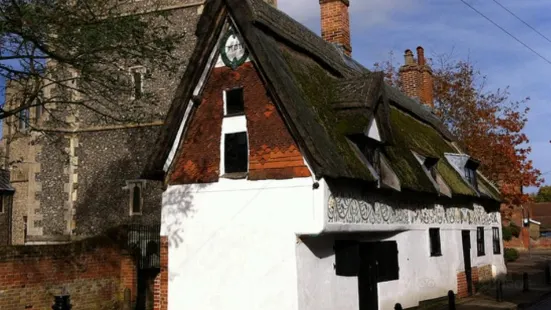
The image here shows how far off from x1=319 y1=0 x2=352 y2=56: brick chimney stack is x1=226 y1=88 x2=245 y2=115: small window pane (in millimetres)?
9444

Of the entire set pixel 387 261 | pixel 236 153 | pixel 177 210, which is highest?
pixel 236 153

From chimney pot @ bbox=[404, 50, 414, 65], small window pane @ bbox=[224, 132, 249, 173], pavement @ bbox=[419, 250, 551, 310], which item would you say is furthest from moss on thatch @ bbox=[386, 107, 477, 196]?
chimney pot @ bbox=[404, 50, 414, 65]

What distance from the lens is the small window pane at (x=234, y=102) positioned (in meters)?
12.8

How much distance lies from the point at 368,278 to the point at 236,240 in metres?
3.92

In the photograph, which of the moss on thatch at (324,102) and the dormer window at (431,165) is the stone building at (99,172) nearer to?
the moss on thatch at (324,102)

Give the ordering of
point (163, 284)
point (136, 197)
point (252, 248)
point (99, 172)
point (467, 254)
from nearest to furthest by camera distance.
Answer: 1. point (252, 248)
2. point (163, 284)
3. point (467, 254)
4. point (136, 197)
5. point (99, 172)

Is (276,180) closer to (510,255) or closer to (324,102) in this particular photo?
(324,102)

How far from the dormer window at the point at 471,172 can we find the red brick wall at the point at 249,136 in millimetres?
12328

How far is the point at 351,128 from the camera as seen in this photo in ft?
43.4

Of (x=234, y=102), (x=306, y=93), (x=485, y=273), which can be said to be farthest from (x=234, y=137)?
(x=485, y=273)

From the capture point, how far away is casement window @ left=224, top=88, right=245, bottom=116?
41.9ft

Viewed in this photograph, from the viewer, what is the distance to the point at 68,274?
13539 millimetres

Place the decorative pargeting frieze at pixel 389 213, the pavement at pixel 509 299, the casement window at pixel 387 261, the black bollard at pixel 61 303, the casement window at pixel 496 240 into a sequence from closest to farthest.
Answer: the black bollard at pixel 61 303 → the decorative pargeting frieze at pixel 389 213 → the casement window at pixel 387 261 → the pavement at pixel 509 299 → the casement window at pixel 496 240

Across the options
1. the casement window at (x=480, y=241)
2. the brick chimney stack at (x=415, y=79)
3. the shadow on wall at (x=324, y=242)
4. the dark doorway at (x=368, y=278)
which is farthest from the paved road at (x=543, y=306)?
the brick chimney stack at (x=415, y=79)
